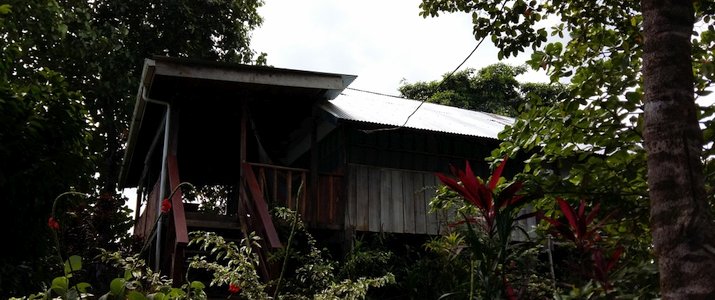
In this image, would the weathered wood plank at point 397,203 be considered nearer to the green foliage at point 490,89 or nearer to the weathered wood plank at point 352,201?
the weathered wood plank at point 352,201

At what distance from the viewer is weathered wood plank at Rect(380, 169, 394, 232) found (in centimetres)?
962

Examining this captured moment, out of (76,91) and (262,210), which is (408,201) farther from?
(76,91)

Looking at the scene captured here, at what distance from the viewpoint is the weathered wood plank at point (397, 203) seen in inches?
383

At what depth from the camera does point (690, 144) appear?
2455 mm

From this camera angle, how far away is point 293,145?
38.8ft

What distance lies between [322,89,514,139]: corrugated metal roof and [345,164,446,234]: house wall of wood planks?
0.78 m

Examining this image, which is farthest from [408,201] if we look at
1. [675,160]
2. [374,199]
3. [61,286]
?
[675,160]

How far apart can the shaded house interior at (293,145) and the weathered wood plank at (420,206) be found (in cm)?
2

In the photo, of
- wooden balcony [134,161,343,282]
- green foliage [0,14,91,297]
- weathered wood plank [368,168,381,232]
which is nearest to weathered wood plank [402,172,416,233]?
weathered wood plank [368,168,381,232]

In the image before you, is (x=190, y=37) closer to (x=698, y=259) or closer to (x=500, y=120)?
(x=500, y=120)

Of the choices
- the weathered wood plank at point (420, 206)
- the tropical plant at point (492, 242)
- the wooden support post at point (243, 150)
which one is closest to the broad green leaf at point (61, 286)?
the tropical plant at point (492, 242)

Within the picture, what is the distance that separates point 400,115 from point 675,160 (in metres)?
8.13

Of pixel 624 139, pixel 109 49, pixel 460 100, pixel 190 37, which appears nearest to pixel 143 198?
pixel 109 49

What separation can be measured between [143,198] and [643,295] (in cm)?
1220
